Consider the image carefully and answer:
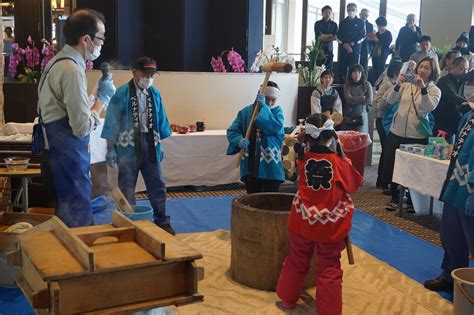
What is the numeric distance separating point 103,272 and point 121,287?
0.10m

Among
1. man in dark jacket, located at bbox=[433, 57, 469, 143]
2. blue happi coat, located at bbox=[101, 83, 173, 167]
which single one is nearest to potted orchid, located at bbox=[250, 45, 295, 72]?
man in dark jacket, located at bbox=[433, 57, 469, 143]

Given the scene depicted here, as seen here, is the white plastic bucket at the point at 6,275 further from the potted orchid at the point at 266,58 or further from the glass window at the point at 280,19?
the glass window at the point at 280,19

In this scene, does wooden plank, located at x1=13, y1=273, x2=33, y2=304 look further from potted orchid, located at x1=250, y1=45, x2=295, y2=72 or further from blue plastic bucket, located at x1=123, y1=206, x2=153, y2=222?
potted orchid, located at x1=250, y1=45, x2=295, y2=72

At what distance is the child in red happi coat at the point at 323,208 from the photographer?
3.38 meters

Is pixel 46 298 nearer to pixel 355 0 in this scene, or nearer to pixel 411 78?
pixel 411 78

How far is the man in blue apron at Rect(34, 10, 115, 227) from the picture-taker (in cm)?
335

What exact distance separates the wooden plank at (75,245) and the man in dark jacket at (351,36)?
861 cm

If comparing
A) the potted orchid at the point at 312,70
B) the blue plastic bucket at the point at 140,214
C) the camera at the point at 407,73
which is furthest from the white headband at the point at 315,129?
the potted orchid at the point at 312,70

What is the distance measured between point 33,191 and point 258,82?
12.4 ft

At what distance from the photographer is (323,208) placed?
3.38m

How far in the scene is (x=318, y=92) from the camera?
26.5 feet

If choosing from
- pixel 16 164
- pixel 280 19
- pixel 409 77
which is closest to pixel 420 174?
pixel 409 77

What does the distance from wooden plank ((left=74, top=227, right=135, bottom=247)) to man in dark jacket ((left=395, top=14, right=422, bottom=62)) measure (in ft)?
29.3

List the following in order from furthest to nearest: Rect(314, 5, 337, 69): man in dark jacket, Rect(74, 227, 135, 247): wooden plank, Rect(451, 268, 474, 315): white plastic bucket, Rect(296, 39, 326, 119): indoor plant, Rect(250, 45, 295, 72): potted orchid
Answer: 1. Rect(314, 5, 337, 69): man in dark jacket
2. Rect(296, 39, 326, 119): indoor plant
3. Rect(250, 45, 295, 72): potted orchid
4. Rect(451, 268, 474, 315): white plastic bucket
5. Rect(74, 227, 135, 247): wooden plank
